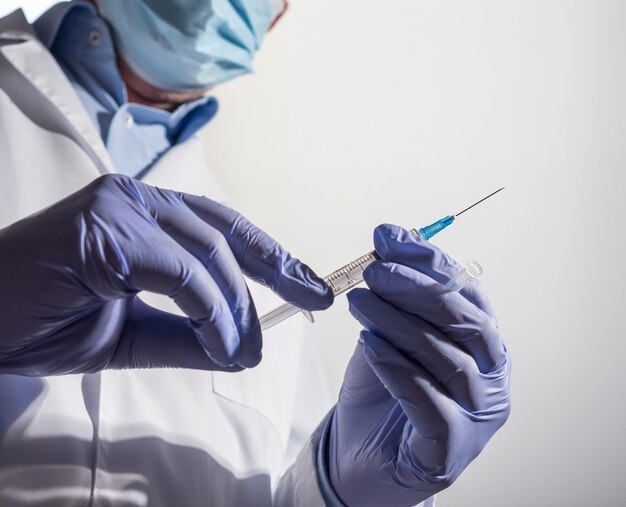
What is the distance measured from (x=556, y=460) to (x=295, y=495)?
1.88 feet

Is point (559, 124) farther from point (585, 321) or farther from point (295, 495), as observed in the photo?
point (295, 495)

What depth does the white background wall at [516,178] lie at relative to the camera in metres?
1.11

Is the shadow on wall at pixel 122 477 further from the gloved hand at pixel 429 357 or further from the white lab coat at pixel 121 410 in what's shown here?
the gloved hand at pixel 429 357

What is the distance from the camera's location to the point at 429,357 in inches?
26.6

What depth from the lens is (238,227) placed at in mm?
684

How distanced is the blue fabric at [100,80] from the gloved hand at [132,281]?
47 cm

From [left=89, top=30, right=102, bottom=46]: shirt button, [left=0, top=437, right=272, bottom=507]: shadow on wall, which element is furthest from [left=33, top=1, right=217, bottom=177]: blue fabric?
[left=0, top=437, right=272, bottom=507]: shadow on wall

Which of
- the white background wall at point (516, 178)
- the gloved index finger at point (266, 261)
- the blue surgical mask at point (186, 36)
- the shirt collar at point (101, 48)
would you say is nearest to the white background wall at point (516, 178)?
the white background wall at point (516, 178)

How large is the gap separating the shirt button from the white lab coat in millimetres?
95

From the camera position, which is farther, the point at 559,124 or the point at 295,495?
the point at 559,124

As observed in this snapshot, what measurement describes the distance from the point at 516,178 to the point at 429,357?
57 cm

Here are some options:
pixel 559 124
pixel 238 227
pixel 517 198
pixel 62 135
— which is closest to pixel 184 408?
pixel 238 227

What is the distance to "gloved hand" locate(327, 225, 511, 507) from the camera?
668 mm

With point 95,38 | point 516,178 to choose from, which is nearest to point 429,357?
point 516,178
